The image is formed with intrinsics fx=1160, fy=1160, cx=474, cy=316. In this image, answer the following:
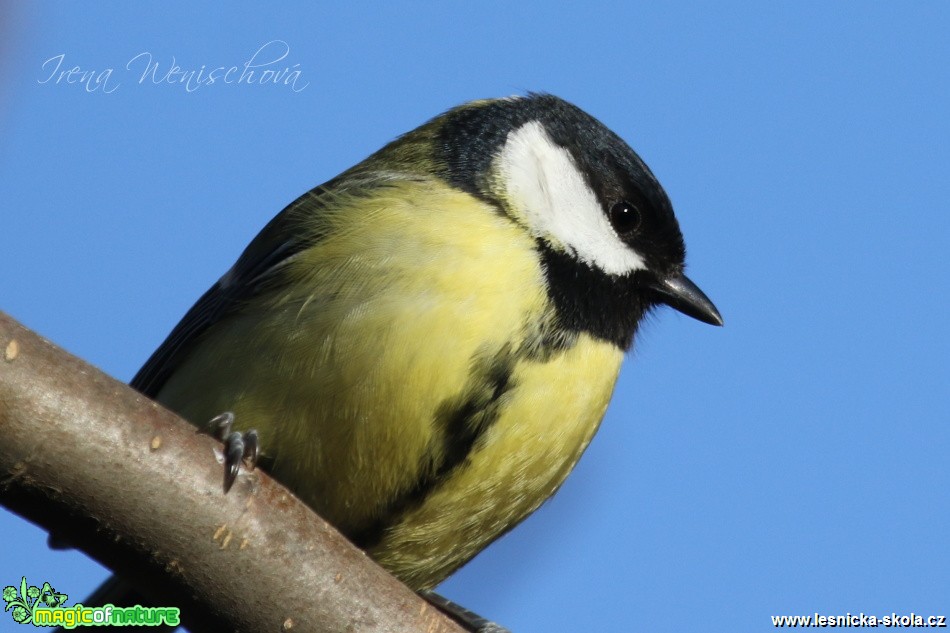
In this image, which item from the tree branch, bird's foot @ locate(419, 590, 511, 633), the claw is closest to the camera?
the tree branch

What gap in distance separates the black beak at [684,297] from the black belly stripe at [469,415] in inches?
30.7

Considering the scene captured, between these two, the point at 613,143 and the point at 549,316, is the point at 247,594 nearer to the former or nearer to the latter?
the point at 549,316

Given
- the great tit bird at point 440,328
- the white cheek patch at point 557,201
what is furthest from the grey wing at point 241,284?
the white cheek patch at point 557,201

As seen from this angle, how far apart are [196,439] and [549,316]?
1030 millimetres

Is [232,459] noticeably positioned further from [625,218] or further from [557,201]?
[625,218]

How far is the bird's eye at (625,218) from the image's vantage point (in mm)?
3363

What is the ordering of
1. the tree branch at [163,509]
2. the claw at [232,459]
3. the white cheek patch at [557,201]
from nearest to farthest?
the tree branch at [163,509] < the claw at [232,459] < the white cheek patch at [557,201]

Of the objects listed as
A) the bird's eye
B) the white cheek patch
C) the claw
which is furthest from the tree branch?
the bird's eye

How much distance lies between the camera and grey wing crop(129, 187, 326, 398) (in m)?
3.20

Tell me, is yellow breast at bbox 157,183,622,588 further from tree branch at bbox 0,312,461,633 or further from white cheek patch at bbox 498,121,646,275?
tree branch at bbox 0,312,461,633

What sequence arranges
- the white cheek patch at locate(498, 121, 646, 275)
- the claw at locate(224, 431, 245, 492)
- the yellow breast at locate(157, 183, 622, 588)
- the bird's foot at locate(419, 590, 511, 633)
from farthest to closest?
the bird's foot at locate(419, 590, 511, 633) < the white cheek patch at locate(498, 121, 646, 275) < the yellow breast at locate(157, 183, 622, 588) < the claw at locate(224, 431, 245, 492)

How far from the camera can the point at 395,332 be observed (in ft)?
8.89

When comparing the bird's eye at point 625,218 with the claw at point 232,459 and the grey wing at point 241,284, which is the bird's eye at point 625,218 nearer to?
the grey wing at point 241,284

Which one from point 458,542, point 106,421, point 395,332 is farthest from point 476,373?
point 106,421
